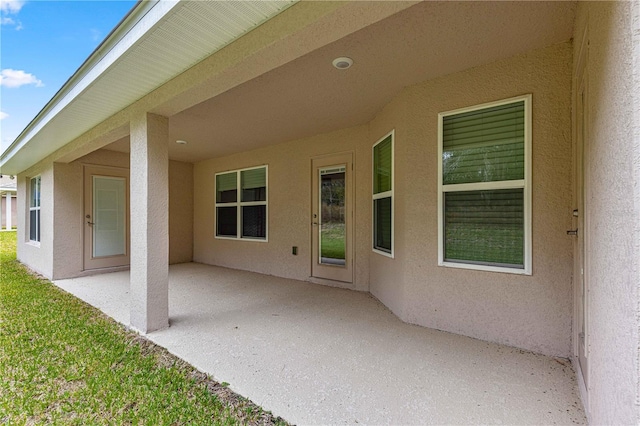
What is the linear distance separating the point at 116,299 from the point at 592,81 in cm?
570

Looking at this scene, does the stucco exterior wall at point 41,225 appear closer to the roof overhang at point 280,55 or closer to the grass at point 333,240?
the roof overhang at point 280,55

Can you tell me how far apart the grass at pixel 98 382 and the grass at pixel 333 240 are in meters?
3.07

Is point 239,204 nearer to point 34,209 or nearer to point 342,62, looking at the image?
point 342,62

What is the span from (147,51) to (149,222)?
1626mm

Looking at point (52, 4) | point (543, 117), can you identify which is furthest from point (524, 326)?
point (52, 4)

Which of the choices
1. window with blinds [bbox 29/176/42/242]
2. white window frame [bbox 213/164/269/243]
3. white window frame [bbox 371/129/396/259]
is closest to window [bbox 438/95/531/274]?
white window frame [bbox 371/129/396/259]

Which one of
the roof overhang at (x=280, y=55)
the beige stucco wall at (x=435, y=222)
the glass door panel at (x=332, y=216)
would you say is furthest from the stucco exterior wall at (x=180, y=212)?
the beige stucco wall at (x=435, y=222)

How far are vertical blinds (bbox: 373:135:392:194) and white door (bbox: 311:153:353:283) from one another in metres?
0.54

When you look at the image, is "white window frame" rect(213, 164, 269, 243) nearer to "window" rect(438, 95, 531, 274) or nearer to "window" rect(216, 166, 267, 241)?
"window" rect(216, 166, 267, 241)

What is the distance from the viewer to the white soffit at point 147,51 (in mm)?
1954

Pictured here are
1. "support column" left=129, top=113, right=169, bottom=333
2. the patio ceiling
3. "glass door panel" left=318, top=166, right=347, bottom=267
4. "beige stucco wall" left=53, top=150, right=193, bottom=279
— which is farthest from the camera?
"beige stucco wall" left=53, top=150, right=193, bottom=279

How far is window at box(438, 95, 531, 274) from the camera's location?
2.77 meters

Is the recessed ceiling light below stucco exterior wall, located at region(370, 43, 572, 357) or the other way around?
the other way around

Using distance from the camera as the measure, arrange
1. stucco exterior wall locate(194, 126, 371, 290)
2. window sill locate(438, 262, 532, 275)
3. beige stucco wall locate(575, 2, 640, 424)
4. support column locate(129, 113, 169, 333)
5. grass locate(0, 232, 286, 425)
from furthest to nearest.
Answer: stucco exterior wall locate(194, 126, 371, 290), support column locate(129, 113, 169, 333), window sill locate(438, 262, 532, 275), grass locate(0, 232, 286, 425), beige stucco wall locate(575, 2, 640, 424)
